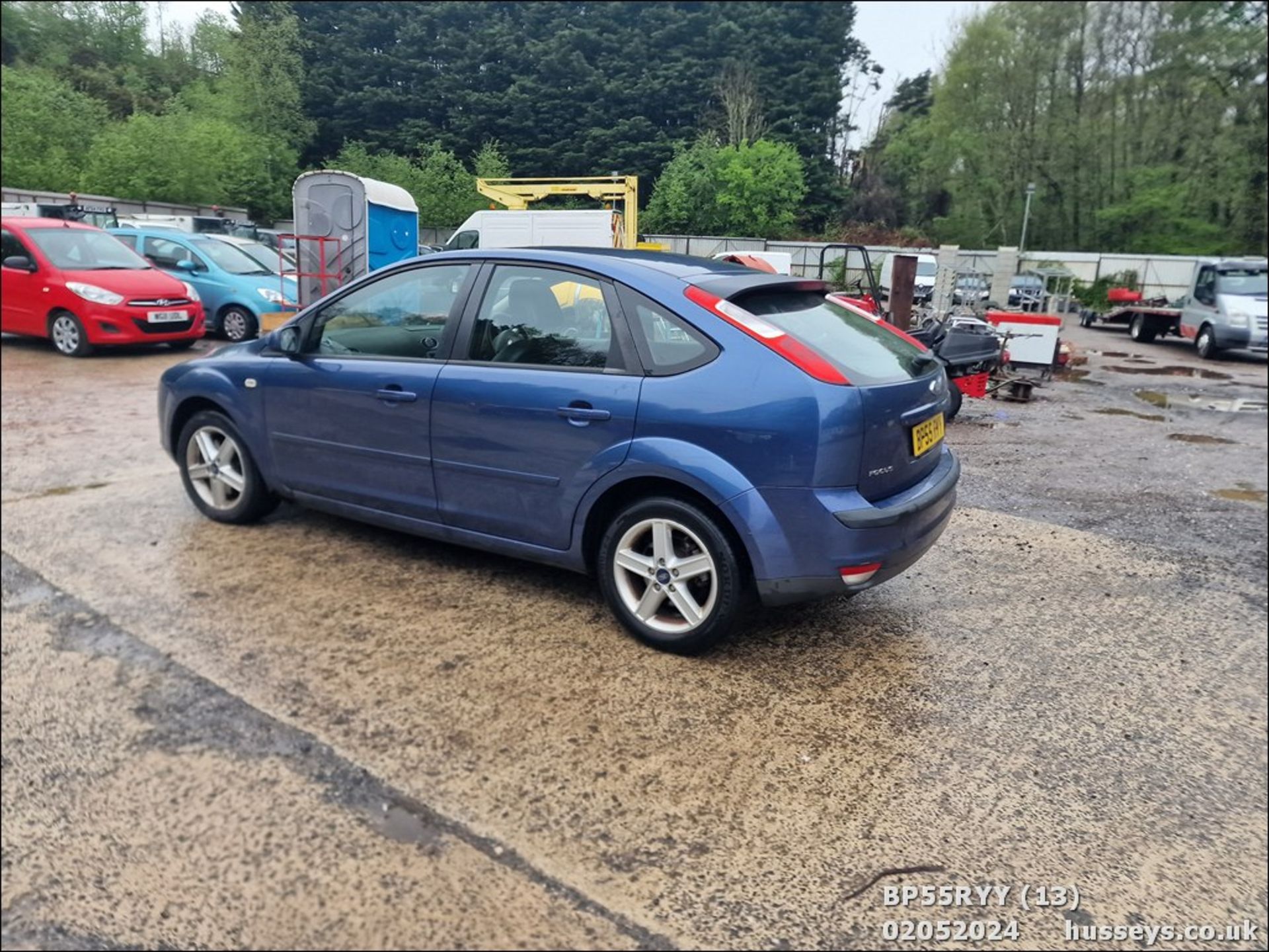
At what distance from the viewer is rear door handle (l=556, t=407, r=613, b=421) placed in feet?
10.1

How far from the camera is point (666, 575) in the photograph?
10.3ft

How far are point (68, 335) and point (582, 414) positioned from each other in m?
1.65

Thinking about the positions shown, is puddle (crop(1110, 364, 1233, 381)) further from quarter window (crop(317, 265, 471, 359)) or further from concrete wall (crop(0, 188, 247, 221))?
concrete wall (crop(0, 188, 247, 221))

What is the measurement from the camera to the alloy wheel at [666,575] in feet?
10.1

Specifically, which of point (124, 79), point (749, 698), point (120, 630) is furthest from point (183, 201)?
point (749, 698)

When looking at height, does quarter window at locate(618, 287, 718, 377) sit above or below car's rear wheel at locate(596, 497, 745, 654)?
above

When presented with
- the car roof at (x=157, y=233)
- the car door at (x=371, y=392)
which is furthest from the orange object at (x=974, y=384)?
the car roof at (x=157, y=233)

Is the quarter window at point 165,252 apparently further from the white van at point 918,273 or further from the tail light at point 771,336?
the white van at point 918,273

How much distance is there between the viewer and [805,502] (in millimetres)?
2768

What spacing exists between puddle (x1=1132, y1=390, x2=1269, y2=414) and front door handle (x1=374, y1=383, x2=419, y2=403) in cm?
581

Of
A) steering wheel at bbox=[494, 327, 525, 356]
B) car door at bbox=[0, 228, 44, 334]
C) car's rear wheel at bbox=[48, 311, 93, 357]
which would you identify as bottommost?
steering wheel at bbox=[494, 327, 525, 356]

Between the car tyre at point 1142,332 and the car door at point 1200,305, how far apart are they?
1498mm

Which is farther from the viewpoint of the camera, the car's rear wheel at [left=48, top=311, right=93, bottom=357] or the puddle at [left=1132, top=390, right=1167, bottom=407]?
the puddle at [left=1132, top=390, right=1167, bottom=407]

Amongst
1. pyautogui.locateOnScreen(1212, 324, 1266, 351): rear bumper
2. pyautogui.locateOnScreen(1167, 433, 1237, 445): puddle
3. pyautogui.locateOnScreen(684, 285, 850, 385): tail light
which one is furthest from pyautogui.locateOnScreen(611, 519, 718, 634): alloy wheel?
pyautogui.locateOnScreen(1212, 324, 1266, 351): rear bumper
